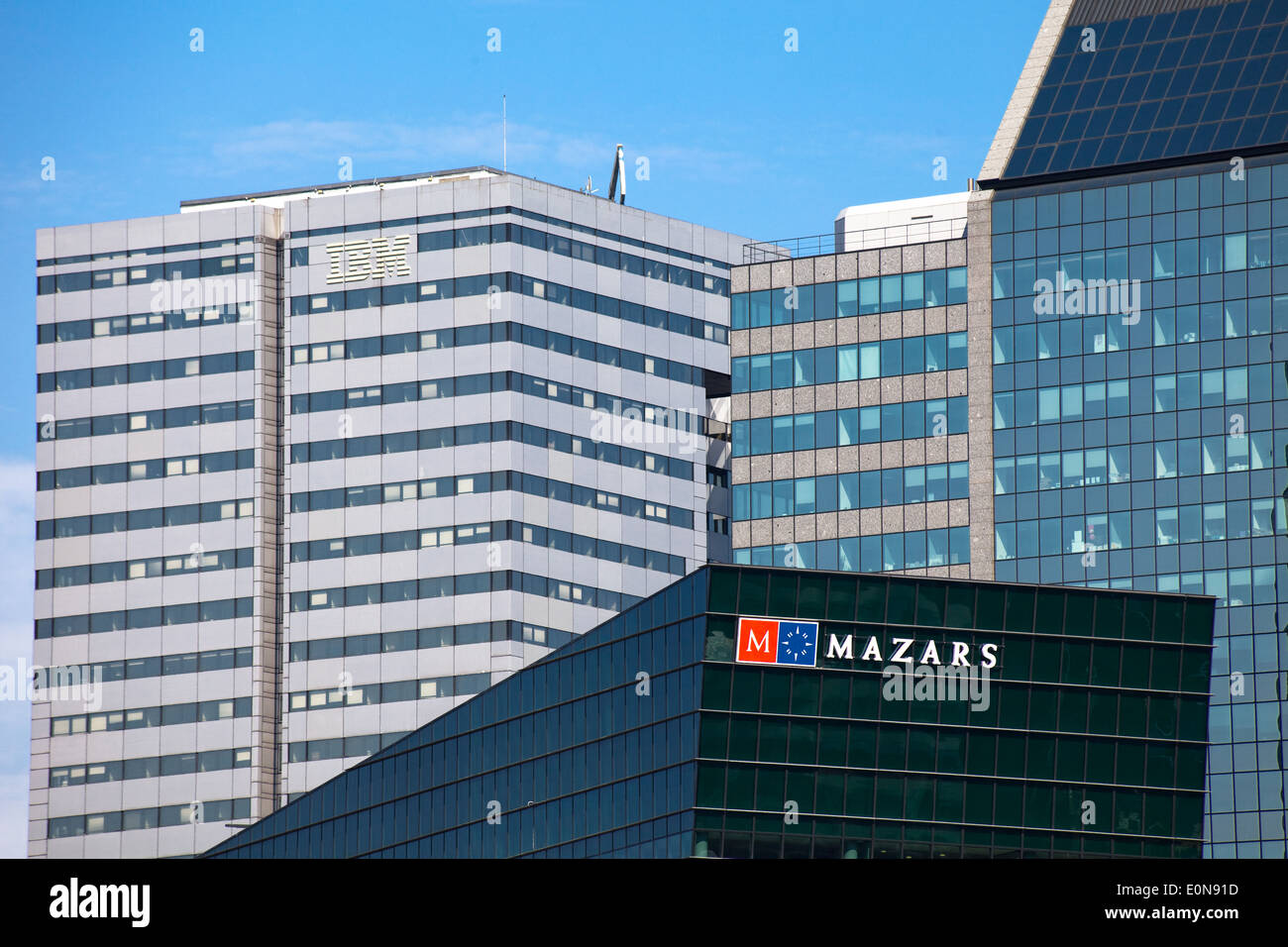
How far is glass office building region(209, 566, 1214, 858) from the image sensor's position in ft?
311

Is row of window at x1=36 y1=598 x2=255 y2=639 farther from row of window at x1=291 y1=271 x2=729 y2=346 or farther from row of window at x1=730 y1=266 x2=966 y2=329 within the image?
row of window at x1=730 y1=266 x2=966 y2=329

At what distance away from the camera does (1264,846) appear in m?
Answer: 118

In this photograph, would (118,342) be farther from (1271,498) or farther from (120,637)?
(1271,498)

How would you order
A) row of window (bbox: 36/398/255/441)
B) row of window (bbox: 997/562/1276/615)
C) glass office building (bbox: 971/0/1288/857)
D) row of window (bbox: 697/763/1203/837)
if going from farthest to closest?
row of window (bbox: 36/398/255/441)
glass office building (bbox: 971/0/1288/857)
row of window (bbox: 997/562/1276/615)
row of window (bbox: 697/763/1203/837)

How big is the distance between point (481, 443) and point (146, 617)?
2624 centimetres

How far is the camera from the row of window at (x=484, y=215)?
159m

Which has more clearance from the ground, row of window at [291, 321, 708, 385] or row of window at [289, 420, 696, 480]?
row of window at [291, 321, 708, 385]

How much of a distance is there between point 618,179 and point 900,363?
41.4m

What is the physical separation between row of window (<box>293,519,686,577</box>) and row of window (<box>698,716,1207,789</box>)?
58603mm

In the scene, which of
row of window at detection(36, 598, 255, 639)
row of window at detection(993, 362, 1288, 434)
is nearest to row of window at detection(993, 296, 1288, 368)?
row of window at detection(993, 362, 1288, 434)

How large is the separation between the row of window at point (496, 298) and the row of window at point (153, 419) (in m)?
7.82

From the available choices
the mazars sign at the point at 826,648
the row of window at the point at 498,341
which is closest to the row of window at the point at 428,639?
the row of window at the point at 498,341
